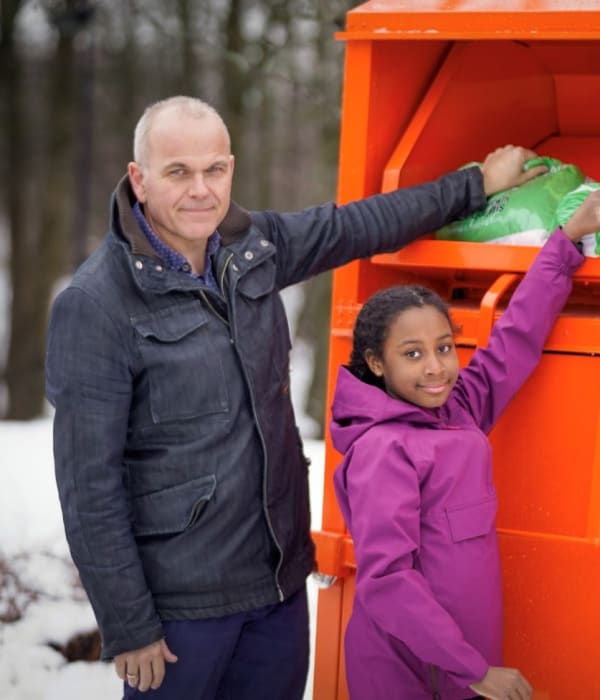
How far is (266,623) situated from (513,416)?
73 centimetres

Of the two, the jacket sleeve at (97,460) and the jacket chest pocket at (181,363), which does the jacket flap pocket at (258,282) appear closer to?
the jacket chest pocket at (181,363)

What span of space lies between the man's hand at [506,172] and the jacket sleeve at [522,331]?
0.94 feet

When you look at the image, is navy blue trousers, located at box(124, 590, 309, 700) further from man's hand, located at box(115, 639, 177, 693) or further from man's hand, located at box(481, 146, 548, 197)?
man's hand, located at box(481, 146, 548, 197)

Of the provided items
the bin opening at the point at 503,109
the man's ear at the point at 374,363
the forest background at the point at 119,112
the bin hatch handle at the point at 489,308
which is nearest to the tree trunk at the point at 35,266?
the forest background at the point at 119,112

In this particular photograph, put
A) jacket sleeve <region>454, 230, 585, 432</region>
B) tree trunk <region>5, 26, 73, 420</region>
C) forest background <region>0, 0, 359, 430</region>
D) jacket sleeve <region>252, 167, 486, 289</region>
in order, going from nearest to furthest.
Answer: jacket sleeve <region>454, 230, 585, 432</region>
jacket sleeve <region>252, 167, 486, 289</region>
forest background <region>0, 0, 359, 430</region>
tree trunk <region>5, 26, 73, 420</region>

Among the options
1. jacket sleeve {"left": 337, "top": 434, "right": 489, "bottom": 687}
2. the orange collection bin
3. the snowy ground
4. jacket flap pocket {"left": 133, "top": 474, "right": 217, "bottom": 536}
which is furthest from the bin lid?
the snowy ground

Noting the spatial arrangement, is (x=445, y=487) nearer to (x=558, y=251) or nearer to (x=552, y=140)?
(x=558, y=251)

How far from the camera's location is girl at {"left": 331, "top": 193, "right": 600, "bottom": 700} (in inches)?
82.4

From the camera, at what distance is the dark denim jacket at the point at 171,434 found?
2146 millimetres

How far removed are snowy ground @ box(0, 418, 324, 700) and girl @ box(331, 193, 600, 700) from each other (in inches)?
52.0

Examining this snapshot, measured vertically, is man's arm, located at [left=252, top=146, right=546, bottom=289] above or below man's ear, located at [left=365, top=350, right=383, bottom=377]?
above

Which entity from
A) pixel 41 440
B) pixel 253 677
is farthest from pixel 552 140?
pixel 41 440

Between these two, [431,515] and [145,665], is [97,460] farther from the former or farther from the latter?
[431,515]

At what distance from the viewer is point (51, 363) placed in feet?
7.08
